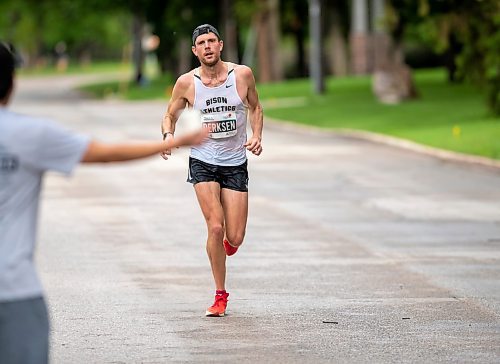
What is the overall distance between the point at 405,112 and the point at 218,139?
94.6 feet

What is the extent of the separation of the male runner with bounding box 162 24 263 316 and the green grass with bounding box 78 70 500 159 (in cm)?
1549

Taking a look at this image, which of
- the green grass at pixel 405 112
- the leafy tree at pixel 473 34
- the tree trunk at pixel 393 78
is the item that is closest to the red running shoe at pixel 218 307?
the green grass at pixel 405 112

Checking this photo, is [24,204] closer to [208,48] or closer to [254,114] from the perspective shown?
[208,48]

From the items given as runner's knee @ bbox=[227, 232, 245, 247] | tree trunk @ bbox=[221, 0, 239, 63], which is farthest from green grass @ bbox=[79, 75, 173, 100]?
runner's knee @ bbox=[227, 232, 245, 247]

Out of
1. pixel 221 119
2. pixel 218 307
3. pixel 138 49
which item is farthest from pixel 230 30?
pixel 218 307

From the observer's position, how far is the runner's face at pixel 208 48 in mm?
11008

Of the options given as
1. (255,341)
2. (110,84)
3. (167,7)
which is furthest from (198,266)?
(110,84)

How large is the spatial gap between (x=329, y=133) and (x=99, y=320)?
25053 mm

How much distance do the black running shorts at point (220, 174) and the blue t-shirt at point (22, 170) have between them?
5210 millimetres

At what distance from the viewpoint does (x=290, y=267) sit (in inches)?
557

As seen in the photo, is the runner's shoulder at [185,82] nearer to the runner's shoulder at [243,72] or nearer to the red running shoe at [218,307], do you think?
the runner's shoulder at [243,72]

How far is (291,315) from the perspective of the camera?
11.2m

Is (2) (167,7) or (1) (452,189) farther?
(2) (167,7)

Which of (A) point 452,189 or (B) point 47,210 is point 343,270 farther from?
(A) point 452,189
